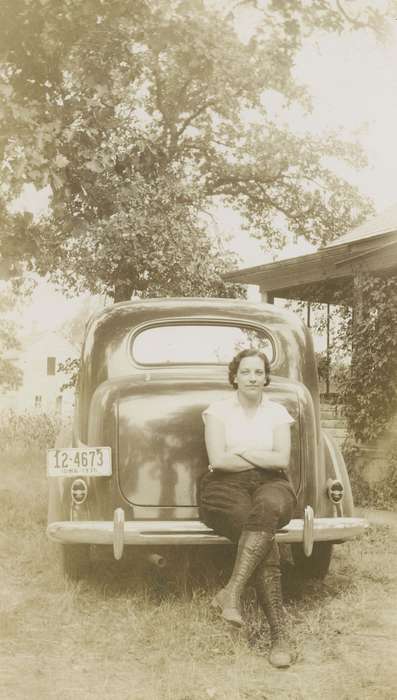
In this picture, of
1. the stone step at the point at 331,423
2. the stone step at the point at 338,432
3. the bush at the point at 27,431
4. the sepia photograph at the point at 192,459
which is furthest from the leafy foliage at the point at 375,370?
the bush at the point at 27,431

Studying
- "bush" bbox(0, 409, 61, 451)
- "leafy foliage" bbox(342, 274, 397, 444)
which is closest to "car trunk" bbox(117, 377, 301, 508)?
"leafy foliage" bbox(342, 274, 397, 444)

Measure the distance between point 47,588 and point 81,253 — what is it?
15481 mm

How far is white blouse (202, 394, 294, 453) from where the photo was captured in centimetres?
459

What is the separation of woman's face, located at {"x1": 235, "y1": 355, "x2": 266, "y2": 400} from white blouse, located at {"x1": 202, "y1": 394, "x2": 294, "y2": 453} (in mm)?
115

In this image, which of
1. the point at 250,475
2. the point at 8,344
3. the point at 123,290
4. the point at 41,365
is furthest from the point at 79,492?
the point at 41,365

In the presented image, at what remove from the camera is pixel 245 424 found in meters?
4.62

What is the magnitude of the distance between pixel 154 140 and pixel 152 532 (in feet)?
60.6

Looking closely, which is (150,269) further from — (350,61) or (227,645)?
(227,645)

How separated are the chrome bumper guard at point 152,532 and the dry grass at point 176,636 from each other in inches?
16.5

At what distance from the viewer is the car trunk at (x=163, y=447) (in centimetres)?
479

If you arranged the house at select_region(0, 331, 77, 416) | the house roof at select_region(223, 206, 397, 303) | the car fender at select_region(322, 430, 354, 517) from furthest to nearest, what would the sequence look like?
the house at select_region(0, 331, 77, 416)
the house roof at select_region(223, 206, 397, 303)
the car fender at select_region(322, 430, 354, 517)

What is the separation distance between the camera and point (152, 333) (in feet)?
19.0

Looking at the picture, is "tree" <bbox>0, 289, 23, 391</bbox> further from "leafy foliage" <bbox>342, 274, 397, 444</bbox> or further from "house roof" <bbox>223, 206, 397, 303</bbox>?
"leafy foliage" <bbox>342, 274, 397, 444</bbox>

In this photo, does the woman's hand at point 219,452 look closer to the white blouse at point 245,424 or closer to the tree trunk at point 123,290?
the white blouse at point 245,424
